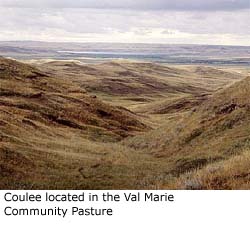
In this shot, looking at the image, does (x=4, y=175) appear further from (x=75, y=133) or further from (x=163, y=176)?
(x=75, y=133)

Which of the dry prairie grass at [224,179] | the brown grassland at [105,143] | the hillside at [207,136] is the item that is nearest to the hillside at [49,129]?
the brown grassland at [105,143]

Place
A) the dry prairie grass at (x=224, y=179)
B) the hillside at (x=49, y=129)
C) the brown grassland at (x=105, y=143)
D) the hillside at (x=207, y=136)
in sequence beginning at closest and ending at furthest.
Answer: the dry prairie grass at (x=224, y=179) < the brown grassland at (x=105, y=143) < the hillside at (x=49, y=129) < the hillside at (x=207, y=136)

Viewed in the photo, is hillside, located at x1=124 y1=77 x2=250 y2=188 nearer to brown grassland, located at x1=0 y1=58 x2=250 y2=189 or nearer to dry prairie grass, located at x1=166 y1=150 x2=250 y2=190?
brown grassland, located at x1=0 y1=58 x2=250 y2=189

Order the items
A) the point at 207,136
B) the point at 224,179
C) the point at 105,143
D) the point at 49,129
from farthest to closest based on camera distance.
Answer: the point at 105,143
the point at 49,129
the point at 207,136
the point at 224,179

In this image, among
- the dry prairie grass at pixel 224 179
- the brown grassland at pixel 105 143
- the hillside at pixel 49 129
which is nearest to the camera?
the dry prairie grass at pixel 224 179

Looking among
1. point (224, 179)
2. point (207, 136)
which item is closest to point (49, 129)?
point (207, 136)

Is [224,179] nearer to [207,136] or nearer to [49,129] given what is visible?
[207,136]

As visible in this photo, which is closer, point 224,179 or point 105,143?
point 224,179

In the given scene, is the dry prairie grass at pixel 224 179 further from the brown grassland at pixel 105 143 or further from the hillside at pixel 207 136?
the hillside at pixel 207 136

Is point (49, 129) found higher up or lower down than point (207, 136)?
lower down
